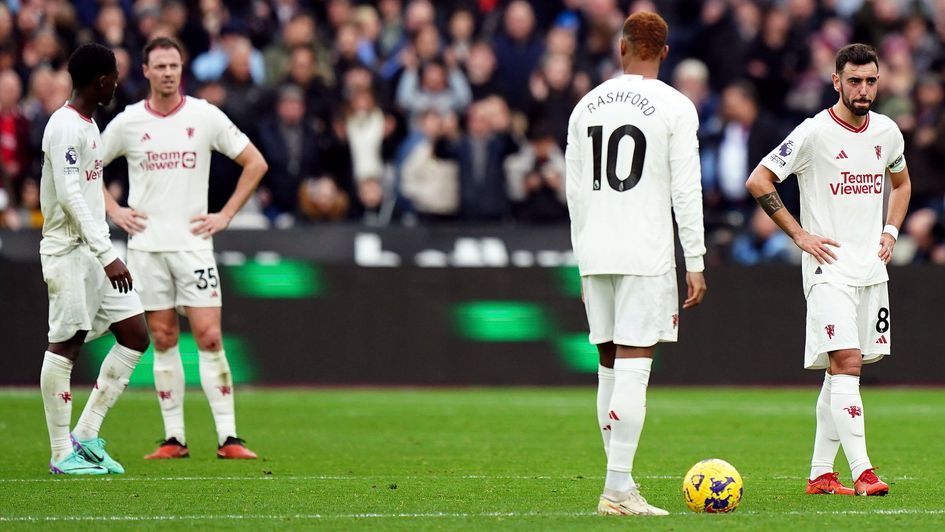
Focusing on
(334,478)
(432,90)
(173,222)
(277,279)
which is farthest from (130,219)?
(432,90)

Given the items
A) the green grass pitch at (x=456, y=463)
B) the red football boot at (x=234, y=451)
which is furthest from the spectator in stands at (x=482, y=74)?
the red football boot at (x=234, y=451)

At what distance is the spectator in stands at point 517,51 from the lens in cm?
2050

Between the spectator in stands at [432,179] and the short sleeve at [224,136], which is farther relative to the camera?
the spectator in stands at [432,179]

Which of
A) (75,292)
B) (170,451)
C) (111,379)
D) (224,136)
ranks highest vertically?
(224,136)

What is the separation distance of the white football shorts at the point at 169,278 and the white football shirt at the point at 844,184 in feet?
13.9

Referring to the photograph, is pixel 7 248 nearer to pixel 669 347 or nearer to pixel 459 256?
pixel 459 256

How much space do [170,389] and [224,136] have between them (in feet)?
5.96

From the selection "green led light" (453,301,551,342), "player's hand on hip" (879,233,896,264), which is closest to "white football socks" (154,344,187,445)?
"player's hand on hip" (879,233,896,264)

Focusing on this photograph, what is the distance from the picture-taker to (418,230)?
17.8 metres

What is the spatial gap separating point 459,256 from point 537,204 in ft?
4.06

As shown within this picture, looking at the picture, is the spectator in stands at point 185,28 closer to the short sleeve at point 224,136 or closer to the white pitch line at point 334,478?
the short sleeve at point 224,136

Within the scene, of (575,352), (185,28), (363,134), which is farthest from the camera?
(185,28)

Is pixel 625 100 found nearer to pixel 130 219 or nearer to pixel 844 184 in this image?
pixel 844 184

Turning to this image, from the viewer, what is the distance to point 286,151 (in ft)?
59.6
